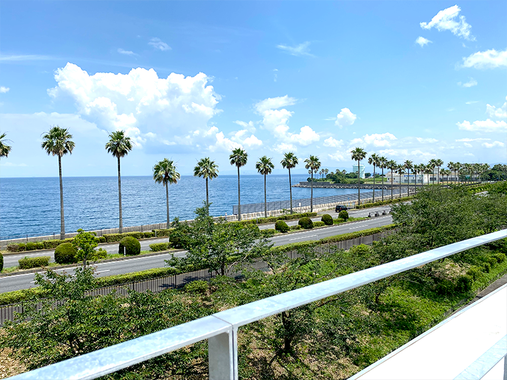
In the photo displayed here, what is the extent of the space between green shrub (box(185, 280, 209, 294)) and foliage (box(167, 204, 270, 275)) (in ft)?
4.30

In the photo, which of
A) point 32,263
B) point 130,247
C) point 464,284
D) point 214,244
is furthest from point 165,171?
point 464,284

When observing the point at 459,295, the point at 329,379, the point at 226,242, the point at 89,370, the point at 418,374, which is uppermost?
the point at 89,370

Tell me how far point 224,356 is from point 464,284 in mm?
21979

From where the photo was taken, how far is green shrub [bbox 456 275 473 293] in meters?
18.7

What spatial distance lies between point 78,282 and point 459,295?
19.8m

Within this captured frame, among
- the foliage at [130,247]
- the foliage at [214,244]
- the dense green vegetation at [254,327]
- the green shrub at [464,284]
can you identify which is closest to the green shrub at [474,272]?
the green shrub at [464,284]

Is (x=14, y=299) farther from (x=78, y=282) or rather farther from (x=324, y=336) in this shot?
(x=324, y=336)

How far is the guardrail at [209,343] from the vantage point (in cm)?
108

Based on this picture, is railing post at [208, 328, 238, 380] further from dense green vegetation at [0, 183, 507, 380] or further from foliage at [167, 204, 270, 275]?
foliage at [167, 204, 270, 275]

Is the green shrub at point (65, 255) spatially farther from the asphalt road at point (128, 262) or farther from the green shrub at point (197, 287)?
the green shrub at point (197, 287)

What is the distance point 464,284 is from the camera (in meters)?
19.1

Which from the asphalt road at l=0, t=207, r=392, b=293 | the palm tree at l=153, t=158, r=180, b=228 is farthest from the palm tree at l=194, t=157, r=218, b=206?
the asphalt road at l=0, t=207, r=392, b=293

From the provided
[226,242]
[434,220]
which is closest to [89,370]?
[226,242]

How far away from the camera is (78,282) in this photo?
419 inches
